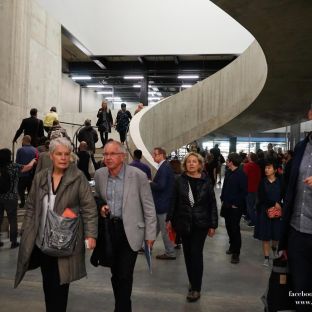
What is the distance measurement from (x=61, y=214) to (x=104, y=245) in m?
0.51

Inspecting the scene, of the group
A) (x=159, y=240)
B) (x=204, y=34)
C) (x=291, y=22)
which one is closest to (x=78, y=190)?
(x=159, y=240)

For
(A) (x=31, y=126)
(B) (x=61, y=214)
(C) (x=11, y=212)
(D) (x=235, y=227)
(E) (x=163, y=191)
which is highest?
(A) (x=31, y=126)

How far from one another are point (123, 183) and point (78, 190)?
448mm

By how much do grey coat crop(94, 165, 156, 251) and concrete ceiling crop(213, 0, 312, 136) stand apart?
3.90 m

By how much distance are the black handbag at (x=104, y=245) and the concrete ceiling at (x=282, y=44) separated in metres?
4.29

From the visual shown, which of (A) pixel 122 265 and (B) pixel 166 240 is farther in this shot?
(B) pixel 166 240

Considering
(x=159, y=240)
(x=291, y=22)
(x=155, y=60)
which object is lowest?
(x=159, y=240)

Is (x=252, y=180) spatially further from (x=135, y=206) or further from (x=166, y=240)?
(x=135, y=206)

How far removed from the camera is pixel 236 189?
6.20 m

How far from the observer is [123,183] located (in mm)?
3402

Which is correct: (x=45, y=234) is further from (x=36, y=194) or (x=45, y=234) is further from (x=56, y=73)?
(x=56, y=73)

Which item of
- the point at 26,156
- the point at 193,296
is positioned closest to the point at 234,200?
the point at 193,296

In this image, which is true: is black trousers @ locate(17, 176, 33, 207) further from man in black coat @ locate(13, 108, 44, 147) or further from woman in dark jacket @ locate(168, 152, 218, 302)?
woman in dark jacket @ locate(168, 152, 218, 302)

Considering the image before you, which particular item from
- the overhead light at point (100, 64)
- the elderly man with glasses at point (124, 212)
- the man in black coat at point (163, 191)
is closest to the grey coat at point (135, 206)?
the elderly man with glasses at point (124, 212)
